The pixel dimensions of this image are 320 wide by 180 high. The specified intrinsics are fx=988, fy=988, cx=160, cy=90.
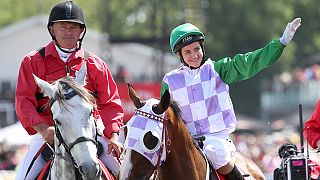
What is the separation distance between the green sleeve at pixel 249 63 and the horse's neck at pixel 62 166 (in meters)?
1.73

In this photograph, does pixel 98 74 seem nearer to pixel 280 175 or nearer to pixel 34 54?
pixel 34 54

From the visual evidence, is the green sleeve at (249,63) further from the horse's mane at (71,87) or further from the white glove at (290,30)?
the horse's mane at (71,87)

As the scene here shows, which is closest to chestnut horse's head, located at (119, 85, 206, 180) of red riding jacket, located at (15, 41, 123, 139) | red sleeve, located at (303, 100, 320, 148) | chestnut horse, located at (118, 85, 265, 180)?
chestnut horse, located at (118, 85, 265, 180)

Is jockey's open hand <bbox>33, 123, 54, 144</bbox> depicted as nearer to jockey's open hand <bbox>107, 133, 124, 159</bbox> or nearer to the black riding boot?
jockey's open hand <bbox>107, 133, 124, 159</bbox>

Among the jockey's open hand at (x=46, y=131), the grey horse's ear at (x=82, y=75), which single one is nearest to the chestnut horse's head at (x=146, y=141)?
the grey horse's ear at (x=82, y=75)

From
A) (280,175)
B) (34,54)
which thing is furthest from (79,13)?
(280,175)

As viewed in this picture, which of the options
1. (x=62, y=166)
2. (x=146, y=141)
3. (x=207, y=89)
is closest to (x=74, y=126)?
(x=62, y=166)

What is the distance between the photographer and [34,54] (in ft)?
31.1

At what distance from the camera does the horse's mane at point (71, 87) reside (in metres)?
8.45

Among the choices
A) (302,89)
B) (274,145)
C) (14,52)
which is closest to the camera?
(274,145)

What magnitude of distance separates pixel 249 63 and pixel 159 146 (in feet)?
5.05

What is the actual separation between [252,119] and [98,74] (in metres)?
46.1

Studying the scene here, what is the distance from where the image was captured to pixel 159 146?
812 cm

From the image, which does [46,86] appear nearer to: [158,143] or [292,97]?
[158,143]
